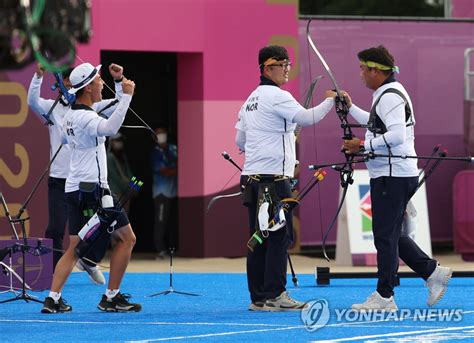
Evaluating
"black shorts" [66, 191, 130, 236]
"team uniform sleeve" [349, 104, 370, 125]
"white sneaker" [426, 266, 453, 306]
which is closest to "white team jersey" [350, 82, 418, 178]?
"team uniform sleeve" [349, 104, 370, 125]

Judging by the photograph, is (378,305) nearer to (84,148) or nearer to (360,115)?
(360,115)

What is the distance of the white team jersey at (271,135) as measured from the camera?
1205 centimetres

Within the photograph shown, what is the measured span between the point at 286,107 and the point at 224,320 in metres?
1.92

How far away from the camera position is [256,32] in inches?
765

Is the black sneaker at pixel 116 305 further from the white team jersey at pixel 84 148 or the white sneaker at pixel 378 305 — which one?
the white sneaker at pixel 378 305

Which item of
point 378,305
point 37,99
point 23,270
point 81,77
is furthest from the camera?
point 37,99

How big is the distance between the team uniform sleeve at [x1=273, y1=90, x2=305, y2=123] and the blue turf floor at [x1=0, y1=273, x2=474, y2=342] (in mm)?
1697

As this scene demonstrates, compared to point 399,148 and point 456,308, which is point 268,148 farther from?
point 456,308

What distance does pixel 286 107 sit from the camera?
1195cm

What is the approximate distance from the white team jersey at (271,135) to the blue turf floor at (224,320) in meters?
1.28

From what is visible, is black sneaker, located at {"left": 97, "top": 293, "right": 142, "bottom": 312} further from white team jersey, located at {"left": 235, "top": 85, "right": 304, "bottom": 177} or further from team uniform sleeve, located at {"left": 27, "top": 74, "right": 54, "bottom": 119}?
team uniform sleeve, located at {"left": 27, "top": 74, "right": 54, "bottom": 119}

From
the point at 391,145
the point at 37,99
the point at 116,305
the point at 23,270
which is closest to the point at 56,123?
the point at 37,99

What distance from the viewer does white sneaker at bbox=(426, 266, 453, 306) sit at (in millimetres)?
12289

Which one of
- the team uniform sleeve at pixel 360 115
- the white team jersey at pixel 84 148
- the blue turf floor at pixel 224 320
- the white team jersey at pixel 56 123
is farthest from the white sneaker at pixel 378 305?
the white team jersey at pixel 56 123
